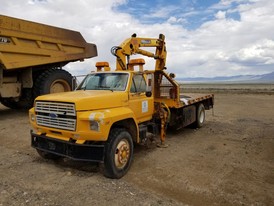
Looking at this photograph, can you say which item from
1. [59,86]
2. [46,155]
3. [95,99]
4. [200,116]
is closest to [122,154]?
[95,99]

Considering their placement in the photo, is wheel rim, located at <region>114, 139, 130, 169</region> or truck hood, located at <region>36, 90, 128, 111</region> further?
wheel rim, located at <region>114, 139, 130, 169</region>

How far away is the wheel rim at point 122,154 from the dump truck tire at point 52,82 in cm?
617

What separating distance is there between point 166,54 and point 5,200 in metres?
6.45

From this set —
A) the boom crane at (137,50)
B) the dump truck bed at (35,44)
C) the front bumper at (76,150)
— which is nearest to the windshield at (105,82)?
the boom crane at (137,50)

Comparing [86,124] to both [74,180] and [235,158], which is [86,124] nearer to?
[74,180]

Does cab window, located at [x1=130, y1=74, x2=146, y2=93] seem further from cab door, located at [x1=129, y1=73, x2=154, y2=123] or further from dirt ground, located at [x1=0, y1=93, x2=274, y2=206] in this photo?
dirt ground, located at [x1=0, y1=93, x2=274, y2=206]

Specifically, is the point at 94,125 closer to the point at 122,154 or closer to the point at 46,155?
the point at 122,154

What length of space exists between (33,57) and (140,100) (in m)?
5.44

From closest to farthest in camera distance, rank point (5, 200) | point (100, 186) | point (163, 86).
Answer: point (5, 200) < point (100, 186) < point (163, 86)

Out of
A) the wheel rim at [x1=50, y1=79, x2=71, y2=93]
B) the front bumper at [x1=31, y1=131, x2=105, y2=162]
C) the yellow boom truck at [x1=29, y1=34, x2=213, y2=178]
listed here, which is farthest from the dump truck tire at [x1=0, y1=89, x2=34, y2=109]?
the front bumper at [x1=31, y1=131, x2=105, y2=162]

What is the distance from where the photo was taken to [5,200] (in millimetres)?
4082

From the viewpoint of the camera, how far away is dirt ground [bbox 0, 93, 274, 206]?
4.27m

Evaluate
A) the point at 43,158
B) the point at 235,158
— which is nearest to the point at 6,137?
the point at 43,158

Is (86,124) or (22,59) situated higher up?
(22,59)
